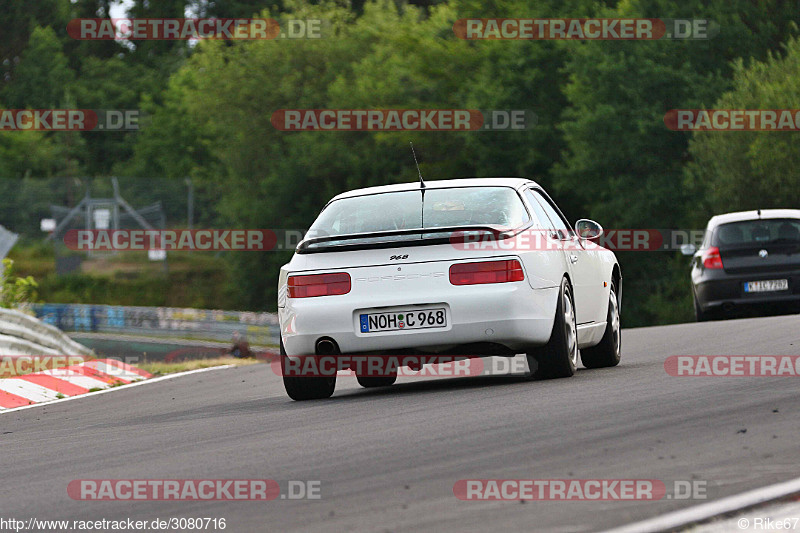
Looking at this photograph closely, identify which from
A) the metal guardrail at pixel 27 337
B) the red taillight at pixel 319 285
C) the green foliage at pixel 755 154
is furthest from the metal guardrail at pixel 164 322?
the red taillight at pixel 319 285

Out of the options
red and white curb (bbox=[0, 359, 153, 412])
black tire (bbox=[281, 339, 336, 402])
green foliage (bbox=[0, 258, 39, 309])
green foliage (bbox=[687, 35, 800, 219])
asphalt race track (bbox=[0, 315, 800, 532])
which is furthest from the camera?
green foliage (bbox=[687, 35, 800, 219])

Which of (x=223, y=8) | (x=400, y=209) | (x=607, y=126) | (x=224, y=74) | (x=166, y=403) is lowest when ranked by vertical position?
(x=166, y=403)

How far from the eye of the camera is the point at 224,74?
7044 centimetres

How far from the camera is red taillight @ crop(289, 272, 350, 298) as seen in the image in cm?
967

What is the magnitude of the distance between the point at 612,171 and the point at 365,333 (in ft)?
132

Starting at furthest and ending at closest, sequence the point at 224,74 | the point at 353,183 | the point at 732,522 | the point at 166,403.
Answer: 1. the point at 224,74
2. the point at 353,183
3. the point at 166,403
4. the point at 732,522

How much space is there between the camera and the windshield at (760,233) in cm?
2000

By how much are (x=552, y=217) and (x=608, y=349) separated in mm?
1479

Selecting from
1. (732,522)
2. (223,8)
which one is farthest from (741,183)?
(223,8)

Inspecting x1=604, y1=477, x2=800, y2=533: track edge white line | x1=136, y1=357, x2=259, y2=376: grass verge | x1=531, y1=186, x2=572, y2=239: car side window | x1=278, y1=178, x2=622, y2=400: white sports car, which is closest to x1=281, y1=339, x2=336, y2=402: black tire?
x1=278, y1=178, x2=622, y2=400: white sports car

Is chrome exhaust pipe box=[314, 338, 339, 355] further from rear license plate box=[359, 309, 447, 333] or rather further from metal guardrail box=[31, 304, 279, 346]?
metal guardrail box=[31, 304, 279, 346]

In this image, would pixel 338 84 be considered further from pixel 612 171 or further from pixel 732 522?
pixel 732 522

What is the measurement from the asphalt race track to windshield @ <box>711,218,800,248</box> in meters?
9.21

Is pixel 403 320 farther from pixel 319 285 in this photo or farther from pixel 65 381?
pixel 65 381
